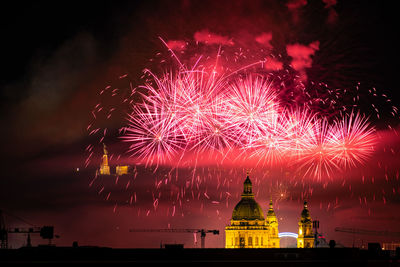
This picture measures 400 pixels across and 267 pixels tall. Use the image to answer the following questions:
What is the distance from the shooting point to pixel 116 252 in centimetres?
6106

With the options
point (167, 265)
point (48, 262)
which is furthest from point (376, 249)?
point (48, 262)

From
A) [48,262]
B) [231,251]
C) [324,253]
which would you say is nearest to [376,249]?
[324,253]

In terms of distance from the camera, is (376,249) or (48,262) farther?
(376,249)

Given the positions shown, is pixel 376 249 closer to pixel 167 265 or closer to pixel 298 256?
pixel 298 256

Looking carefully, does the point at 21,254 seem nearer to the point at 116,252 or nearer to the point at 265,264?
the point at 116,252

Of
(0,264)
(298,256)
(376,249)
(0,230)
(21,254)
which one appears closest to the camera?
(0,264)

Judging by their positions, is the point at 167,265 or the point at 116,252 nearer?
the point at 167,265

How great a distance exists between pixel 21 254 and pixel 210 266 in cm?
1501

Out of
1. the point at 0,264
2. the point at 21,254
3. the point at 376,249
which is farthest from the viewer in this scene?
the point at 376,249

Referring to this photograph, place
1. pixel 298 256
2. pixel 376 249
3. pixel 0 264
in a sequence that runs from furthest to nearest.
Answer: pixel 376 249 → pixel 298 256 → pixel 0 264

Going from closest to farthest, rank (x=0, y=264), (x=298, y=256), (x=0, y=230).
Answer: (x=0, y=264) → (x=298, y=256) → (x=0, y=230)

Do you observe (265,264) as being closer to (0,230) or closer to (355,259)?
(355,259)

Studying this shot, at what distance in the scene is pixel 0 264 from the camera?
175ft

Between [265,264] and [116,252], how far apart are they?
12.6m
